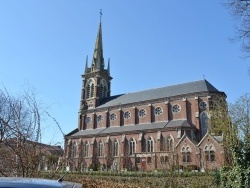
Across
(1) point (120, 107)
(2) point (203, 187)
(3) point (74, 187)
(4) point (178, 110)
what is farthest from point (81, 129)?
(3) point (74, 187)

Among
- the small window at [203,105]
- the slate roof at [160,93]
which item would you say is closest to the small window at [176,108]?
the slate roof at [160,93]

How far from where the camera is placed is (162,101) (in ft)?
163

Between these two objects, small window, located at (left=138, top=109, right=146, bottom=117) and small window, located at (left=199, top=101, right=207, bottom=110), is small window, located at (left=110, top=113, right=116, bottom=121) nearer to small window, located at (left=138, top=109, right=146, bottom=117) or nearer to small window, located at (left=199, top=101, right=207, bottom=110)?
small window, located at (left=138, top=109, right=146, bottom=117)

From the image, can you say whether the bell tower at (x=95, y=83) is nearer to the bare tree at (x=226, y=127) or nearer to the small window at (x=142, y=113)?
the small window at (x=142, y=113)

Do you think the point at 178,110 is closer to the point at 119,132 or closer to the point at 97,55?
the point at 119,132

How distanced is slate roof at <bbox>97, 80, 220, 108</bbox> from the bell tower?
218 centimetres

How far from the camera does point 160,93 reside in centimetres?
5175

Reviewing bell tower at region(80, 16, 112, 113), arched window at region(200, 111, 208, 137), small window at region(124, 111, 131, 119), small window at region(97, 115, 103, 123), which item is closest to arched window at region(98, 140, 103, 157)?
small window at region(97, 115, 103, 123)

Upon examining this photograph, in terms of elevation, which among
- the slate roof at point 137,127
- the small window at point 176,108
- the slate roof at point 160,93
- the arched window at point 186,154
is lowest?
the arched window at point 186,154

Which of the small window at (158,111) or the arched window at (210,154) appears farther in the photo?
the small window at (158,111)

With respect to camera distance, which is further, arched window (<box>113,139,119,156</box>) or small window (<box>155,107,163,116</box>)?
arched window (<box>113,139,119,156</box>)

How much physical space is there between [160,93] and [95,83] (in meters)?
17.2

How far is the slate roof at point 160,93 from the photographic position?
47041 mm

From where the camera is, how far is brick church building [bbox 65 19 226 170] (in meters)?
40.1
